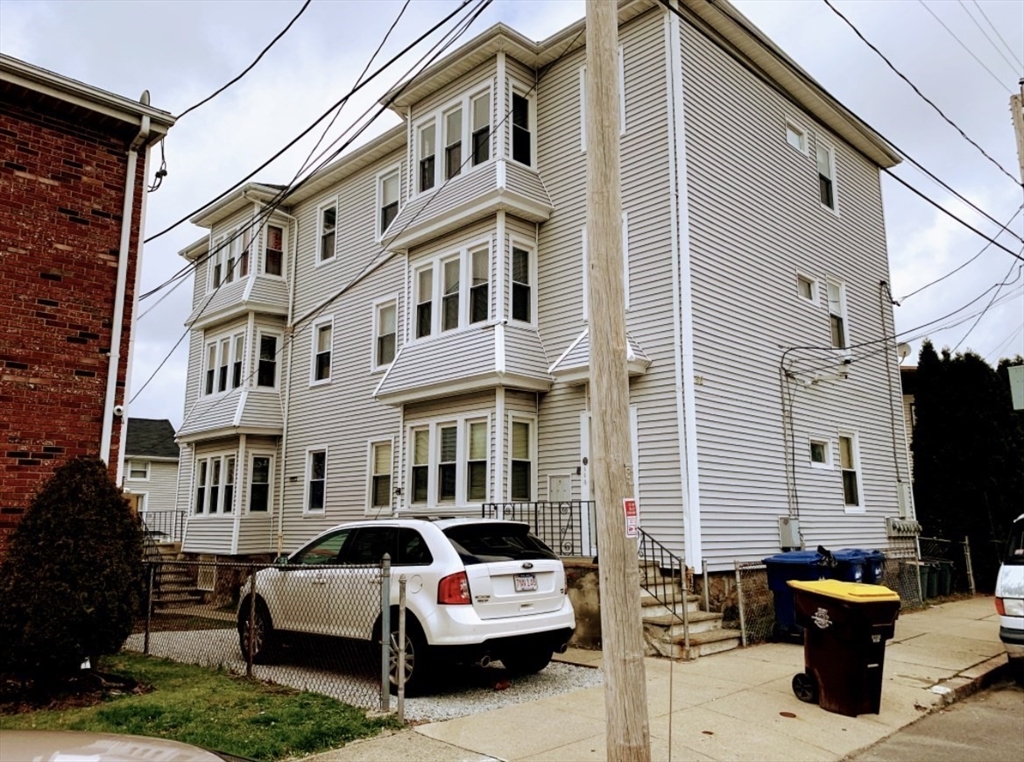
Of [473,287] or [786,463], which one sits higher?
[473,287]

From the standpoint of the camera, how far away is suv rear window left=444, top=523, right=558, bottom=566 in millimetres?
7461

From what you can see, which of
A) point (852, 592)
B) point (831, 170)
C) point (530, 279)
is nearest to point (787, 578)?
point (852, 592)

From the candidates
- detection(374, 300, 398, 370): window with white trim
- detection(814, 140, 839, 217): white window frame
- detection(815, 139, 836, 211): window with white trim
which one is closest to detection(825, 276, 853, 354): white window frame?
detection(814, 140, 839, 217): white window frame

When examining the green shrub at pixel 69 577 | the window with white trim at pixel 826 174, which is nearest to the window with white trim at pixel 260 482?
the green shrub at pixel 69 577

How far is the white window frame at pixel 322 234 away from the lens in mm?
19547

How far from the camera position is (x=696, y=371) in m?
11.8

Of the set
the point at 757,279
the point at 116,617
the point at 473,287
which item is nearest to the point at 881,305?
the point at 757,279

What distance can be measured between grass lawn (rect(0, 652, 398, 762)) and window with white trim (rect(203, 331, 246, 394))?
45.3ft

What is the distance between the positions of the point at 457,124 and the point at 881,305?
10.4 metres

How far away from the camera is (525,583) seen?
296 inches

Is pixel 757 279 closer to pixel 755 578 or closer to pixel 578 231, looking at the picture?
pixel 578 231

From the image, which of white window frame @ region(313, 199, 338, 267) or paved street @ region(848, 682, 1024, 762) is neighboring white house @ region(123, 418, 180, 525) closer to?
white window frame @ region(313, 199, 338, 267)

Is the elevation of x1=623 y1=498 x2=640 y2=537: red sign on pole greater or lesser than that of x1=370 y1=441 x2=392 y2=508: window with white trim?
lesser

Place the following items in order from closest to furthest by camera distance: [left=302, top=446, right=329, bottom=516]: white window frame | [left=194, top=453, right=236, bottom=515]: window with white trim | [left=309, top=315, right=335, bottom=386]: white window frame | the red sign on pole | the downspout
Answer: the red sign on pole
the downspout
[left=302, top=446, right=329, bottom=516]: white window frame
[left=309, top=315, right=335, bottom=386]: white window frame
[left=194, top=453, right=236, bottom=515]: window with white trim
